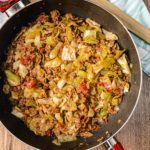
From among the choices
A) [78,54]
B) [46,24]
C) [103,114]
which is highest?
[46,24]

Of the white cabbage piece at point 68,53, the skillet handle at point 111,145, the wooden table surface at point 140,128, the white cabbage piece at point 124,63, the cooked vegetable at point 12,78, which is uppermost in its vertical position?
the cooked vegetable at point 12,78

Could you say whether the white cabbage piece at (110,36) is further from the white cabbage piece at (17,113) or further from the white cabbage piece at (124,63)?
the white cabbage piece at (17,113)

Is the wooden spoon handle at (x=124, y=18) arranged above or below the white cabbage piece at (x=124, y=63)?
above

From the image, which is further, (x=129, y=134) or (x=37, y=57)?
(x=129, y=134)

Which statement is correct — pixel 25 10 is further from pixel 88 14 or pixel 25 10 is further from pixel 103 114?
pixel 103 114

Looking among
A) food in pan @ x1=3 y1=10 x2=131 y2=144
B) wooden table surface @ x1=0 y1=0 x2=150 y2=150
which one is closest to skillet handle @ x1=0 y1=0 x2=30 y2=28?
food in pan @ x1=3 y1=10 x2=131 y2=144

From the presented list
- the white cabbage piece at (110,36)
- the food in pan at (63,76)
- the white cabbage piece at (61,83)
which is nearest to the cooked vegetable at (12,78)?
the food in pan at (63,76)

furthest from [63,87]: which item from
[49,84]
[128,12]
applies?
[128,12]

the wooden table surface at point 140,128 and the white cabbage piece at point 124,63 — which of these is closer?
the white cabbage piece at point 124,63

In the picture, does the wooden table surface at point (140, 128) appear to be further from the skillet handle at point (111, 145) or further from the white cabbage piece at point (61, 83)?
the white cabbage piece at point (61, 83)

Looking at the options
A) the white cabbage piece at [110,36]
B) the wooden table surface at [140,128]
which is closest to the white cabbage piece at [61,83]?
the white cabbage piece at [110,36]
